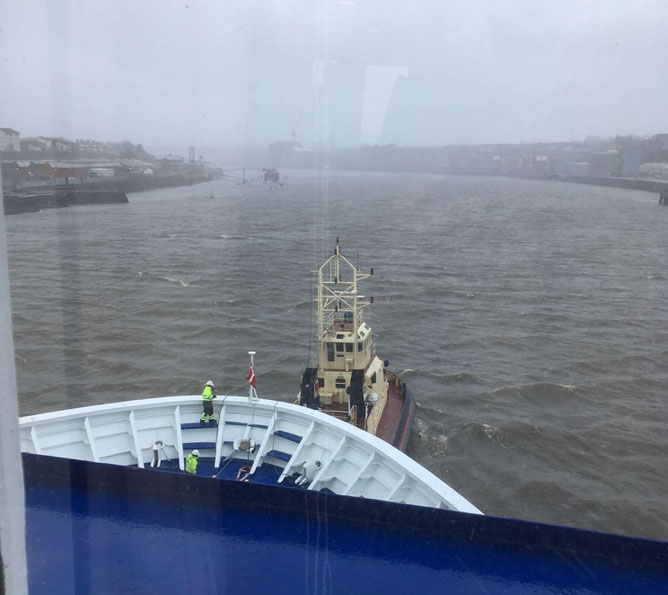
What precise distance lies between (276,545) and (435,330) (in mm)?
10769

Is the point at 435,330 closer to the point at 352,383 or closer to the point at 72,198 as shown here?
the point at 352,383

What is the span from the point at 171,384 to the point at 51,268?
6.63 metres

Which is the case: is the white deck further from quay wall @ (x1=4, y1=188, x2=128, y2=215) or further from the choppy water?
quay wall @ (x1=4, y1=188, x2=128, y2=215)

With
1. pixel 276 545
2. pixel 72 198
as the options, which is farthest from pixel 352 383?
pixel 72 198

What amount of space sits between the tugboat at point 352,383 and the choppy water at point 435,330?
1.86 feet

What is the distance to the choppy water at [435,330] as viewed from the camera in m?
7.50

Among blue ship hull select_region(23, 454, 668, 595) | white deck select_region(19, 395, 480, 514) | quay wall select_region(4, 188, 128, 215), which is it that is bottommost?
white deck select_region(19, 395, 480, 514)

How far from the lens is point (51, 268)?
540 inches

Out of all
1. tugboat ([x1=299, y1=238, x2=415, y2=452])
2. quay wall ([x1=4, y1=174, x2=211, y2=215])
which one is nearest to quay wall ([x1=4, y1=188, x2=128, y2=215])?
quay wall ([x1=4, y1=174, x2=211, y2=215])

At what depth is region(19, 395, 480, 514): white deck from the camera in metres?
3.42

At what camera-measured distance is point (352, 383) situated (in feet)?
23.6

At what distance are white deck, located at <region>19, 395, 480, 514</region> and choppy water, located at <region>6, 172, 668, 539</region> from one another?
1.63ft

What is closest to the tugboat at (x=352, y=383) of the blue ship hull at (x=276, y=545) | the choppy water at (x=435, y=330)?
the choppy water at (x=435, y=330)

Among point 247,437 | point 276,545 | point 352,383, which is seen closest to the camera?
point 276,545
